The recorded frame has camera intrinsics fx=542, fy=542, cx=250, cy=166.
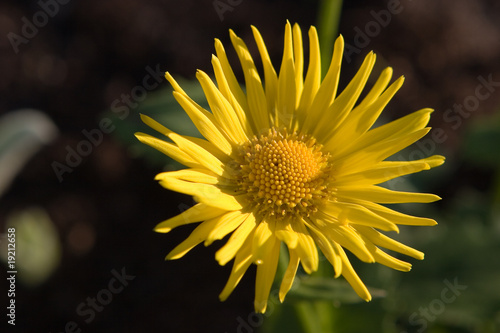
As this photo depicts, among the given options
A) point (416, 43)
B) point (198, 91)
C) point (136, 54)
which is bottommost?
point (416, 43)

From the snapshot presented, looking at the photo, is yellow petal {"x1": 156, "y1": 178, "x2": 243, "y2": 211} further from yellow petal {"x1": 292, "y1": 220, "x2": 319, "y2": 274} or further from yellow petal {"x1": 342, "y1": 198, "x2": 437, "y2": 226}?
yellow petal {"x1": 342, "y1": 198, "x2": 437, "y2": 226}

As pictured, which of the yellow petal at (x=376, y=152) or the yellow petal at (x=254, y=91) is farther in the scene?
the yellow petal at (x=254, y=91)

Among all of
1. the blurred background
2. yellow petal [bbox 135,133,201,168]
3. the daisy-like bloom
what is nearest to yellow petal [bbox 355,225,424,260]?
the daisy-like bloom

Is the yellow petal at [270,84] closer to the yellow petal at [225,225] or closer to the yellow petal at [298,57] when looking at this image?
the yellow petal at [298,57]

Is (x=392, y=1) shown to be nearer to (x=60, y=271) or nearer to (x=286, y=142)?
(x=286, y=142)

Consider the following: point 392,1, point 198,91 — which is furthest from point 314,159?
point 392,1

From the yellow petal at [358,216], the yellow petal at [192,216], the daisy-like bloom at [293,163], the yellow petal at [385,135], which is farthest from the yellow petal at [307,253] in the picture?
the yellow petal at [385,135]

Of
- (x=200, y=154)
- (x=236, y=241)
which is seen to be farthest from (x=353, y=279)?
(x=200, y=154)
